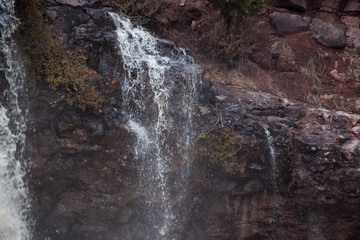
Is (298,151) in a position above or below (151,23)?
below

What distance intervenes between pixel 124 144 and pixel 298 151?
326cm

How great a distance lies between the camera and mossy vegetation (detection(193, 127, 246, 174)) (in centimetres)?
580

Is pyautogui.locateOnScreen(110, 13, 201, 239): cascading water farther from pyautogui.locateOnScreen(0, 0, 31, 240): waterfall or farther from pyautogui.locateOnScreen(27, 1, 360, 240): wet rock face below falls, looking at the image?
pyautogui.locateOnScreen(0, 0, 31, 240): waterfall

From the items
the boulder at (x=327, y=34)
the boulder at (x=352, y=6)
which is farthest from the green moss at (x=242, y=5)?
the boulder at (x=352, y=6)

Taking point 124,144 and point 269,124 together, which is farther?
point 269,124

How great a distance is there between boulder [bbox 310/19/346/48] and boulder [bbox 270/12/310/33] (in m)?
0.24

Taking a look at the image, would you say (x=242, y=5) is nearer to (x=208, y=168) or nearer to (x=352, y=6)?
(x=208, y=168)

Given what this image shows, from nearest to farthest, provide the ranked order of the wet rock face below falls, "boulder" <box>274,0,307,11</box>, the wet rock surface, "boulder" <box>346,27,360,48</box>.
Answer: the wet rock face below falls
the wet rock surface
"boulder" <box>346,27,360,48</box>
"boulder" <box>274,0,307,11</box>

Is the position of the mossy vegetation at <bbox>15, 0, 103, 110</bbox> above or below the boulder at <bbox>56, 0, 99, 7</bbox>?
below

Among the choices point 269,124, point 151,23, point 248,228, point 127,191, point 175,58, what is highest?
point 151,23

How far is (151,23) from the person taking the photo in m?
7.17

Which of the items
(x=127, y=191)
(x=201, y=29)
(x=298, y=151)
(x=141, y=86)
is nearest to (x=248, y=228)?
(x=298, y=151)

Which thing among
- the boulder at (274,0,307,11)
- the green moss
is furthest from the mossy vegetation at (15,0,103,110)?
the boulder at (274,0,307,11)

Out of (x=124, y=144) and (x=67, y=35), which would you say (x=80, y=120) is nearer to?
(x=124, y=144)
